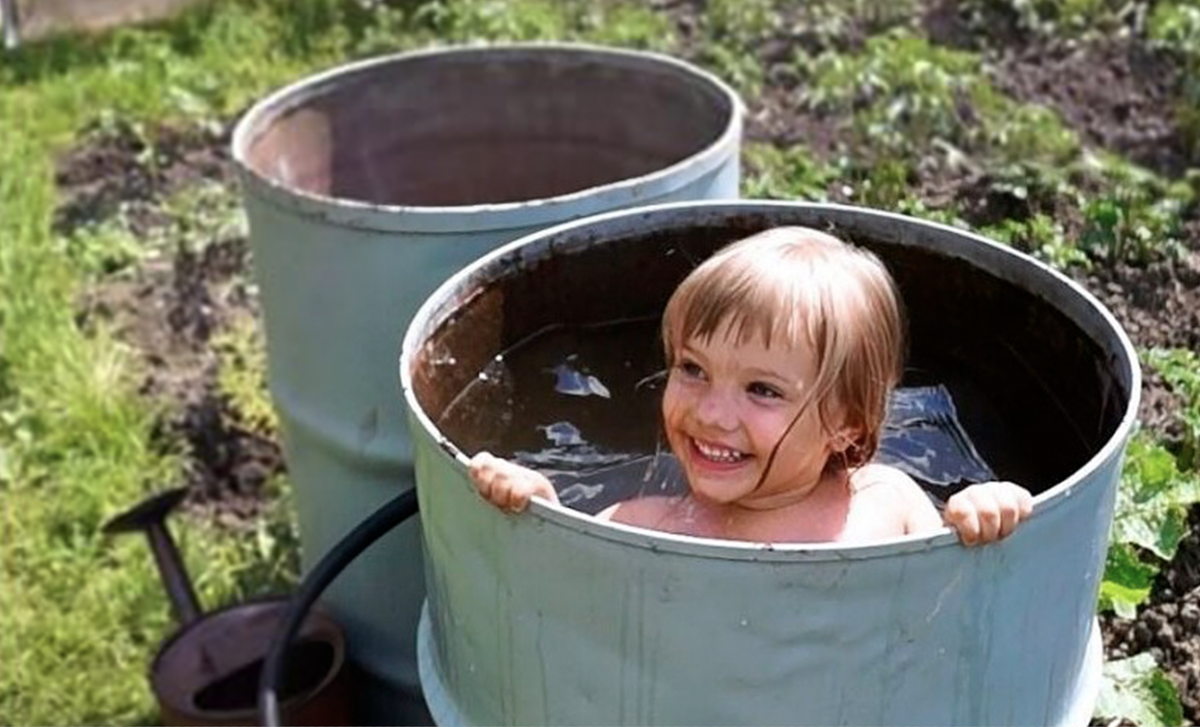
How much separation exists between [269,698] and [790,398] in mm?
732

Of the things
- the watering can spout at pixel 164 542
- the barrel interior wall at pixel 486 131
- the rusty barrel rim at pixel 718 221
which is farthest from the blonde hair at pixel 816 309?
the watering can spout at pixel 164 542

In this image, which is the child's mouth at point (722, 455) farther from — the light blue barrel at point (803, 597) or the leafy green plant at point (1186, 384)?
the leafy green plant at point (1186, 384)

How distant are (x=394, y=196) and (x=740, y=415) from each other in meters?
1.40

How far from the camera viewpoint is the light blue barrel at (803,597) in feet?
5.00

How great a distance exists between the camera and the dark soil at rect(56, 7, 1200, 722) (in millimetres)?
2875

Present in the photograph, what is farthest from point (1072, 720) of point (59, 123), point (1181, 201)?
point (59, 123)

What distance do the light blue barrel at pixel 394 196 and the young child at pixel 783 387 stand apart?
1.70 ft

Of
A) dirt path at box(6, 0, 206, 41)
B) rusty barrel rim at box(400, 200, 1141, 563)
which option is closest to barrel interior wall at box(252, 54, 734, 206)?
rusty barrel rim at box(400, 200, 1141, 563)

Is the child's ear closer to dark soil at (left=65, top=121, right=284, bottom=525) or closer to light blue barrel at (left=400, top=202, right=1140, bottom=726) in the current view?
light blue barrel at (left=400, top=202, right=1140, bottom=726)

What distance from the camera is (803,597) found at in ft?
4.96

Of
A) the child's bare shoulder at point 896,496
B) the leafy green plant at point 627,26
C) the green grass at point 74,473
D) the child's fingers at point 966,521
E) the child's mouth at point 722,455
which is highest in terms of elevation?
the child's fingers at point 966,521

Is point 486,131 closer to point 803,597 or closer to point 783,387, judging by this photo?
point 783,387

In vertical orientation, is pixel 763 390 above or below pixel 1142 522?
above

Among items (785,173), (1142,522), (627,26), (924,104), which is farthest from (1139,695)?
(627,26)
